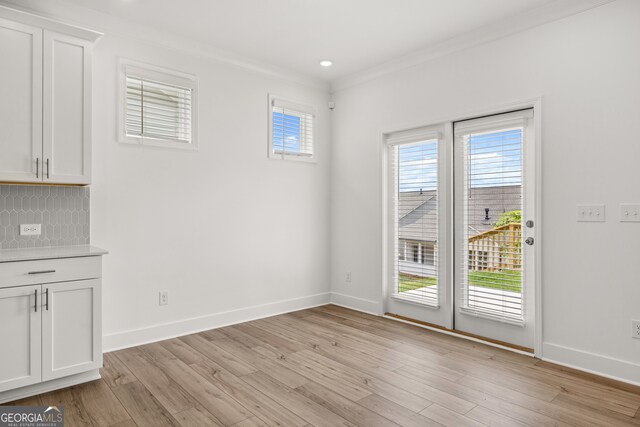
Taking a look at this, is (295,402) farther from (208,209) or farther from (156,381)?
(208,209)

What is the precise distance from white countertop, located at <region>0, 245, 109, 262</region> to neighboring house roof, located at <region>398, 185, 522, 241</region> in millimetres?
2938

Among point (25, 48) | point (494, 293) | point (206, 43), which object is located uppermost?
point (206, 43)

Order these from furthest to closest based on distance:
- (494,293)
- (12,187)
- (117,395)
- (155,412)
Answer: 1. (494,293)
2. (12,187)
3. (117,395)
4. (155,412)

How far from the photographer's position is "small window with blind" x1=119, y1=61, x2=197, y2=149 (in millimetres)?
3541

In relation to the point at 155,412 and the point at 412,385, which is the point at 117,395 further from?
the point at 412,385

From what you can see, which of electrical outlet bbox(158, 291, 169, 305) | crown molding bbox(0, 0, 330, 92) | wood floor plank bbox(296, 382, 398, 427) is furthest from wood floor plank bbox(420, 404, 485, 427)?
crown molding bbox(0, 0, 330, 92)

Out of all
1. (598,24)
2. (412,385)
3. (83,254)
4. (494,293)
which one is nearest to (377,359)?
(412,385)

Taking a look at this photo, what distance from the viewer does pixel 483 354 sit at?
3.34 meters

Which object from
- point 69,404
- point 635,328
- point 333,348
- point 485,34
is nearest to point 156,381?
point 69,404

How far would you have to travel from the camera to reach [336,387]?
2.73m

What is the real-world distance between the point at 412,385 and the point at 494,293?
4.44 feet

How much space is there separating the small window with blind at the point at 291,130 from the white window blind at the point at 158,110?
1.01 metres

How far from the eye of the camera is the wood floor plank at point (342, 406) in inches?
89.8

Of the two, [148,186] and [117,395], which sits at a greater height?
[148,186]
